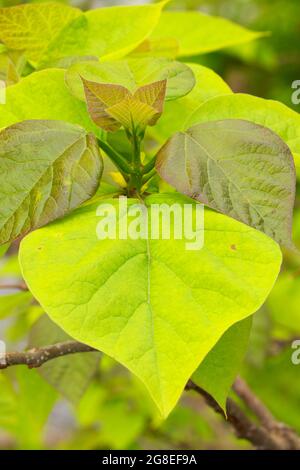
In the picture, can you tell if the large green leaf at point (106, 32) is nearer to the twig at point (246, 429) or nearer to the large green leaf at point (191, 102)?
the large green leaf at point (191, 102)

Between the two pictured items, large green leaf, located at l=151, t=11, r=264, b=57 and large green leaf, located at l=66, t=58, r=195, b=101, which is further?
large green leaf, located at l=151, t=11, r=264, b=57

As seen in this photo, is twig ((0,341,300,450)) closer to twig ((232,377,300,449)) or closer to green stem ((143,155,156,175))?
twig ((232,377,300,449))

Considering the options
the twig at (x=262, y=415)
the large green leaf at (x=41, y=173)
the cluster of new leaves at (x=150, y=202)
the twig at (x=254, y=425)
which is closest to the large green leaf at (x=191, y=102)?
the cluster of new leaves at (x=150, y=202)

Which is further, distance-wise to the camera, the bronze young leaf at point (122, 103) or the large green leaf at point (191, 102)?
the large green leaf at point (191, 102)

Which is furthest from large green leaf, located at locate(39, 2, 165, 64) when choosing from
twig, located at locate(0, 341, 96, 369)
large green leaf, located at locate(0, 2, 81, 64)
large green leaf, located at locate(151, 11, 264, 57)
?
twig, located at locate(0, 341, 96, 369)

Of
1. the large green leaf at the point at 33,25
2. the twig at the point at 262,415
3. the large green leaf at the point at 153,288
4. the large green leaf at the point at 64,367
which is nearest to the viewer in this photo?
the large green leaf at the point at 153,288

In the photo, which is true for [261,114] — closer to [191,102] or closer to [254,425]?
[191,102]
